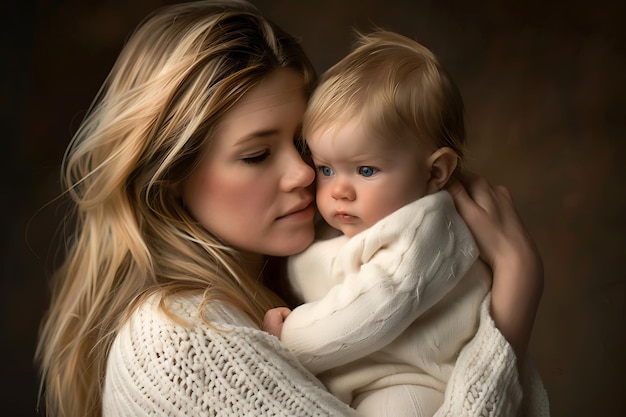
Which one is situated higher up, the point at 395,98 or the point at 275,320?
the point at 395,98

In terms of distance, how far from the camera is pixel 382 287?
6.41ft

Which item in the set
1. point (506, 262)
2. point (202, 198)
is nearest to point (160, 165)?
point (202, 198)

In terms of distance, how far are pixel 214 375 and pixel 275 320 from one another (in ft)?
0.88

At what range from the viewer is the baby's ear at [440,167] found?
6.86ft

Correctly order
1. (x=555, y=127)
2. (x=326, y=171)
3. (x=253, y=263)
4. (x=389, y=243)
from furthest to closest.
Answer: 1. (x=555, y=127)
2. (x=253, y=263)
3. (x=326, y=171)
4. (x=389, y=243)

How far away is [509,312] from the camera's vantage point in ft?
7.04

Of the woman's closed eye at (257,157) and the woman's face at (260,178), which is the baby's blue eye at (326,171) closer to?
the woman's face at (260,178)

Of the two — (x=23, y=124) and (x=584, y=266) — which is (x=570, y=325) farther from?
(x=23, y=124)

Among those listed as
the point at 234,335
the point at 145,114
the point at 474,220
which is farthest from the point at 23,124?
the point at 474,220

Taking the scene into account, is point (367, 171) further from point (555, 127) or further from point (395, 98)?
point (555, 127)

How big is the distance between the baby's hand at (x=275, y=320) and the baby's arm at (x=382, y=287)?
0.04m

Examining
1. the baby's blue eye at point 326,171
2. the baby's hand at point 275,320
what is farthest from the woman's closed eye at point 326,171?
the baby's hand at point 275,320

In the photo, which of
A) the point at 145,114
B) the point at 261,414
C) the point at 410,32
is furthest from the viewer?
the point at 410,32

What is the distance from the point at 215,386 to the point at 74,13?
1.73 meters
